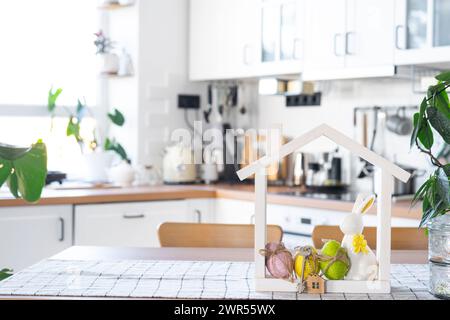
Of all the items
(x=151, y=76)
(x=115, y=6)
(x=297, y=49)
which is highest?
(x=115, y=6)

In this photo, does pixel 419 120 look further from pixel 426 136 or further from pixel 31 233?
pixel 31 233

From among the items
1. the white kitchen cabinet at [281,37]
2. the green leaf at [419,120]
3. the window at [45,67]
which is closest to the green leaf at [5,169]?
the green leaf at [419,120]

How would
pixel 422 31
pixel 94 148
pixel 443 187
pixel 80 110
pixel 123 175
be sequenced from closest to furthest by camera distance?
pixel 443 187, pixel 422 31, pixel 123 175, pixel 80 110, pixel 94 148

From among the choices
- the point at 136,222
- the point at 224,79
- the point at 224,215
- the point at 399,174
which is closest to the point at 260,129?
the point at 224,79

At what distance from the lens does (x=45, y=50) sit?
4312 millimetres

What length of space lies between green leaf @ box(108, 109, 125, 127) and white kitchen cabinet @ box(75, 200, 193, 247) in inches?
28.3

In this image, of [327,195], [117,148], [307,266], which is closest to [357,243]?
[307,266]

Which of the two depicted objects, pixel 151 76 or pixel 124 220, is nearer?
pixel 124 220

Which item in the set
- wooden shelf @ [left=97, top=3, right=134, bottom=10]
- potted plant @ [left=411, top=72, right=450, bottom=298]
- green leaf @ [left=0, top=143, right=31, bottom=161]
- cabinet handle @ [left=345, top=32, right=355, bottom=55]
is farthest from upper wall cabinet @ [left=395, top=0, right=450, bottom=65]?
green leaf @ [left=0, top=143, right=31, bottom=161]

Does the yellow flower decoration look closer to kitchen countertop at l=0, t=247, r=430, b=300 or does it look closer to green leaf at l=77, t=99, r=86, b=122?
kitchen countertop at l=0, t=247, r=430, b=300

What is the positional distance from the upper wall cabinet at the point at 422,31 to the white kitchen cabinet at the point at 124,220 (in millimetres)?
1404

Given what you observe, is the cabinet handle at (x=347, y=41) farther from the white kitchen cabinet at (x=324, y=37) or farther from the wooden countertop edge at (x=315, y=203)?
the wooden countertop edge at (x=315, y=203)

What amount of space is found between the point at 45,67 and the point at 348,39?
1.79m

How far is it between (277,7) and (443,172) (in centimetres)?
267
